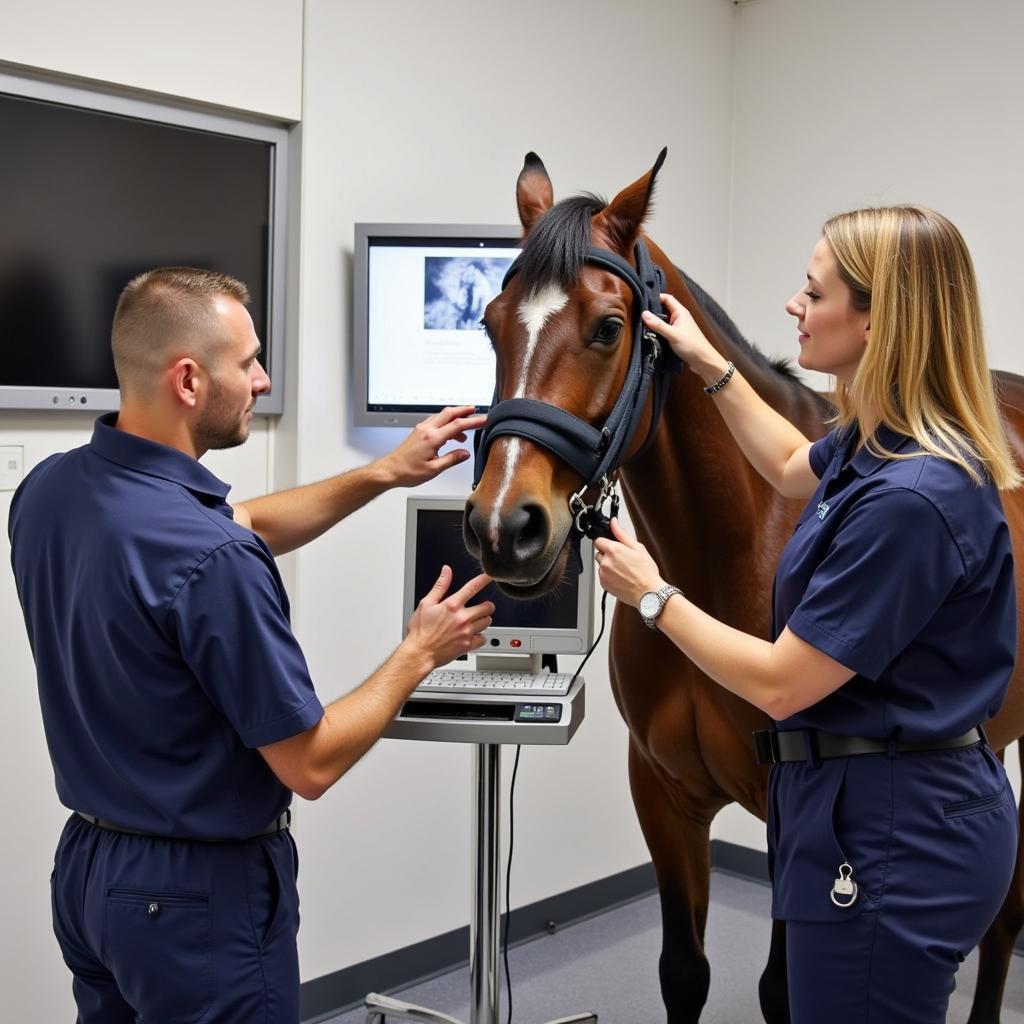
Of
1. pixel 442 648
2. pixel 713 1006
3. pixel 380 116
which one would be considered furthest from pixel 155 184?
pixel 713 1006

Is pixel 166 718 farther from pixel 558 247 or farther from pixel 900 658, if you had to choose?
pixel 900 658

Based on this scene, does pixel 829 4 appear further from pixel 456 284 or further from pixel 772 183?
pixel 456 284

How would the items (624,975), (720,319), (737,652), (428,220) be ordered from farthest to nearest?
(624,975), (428,220), (720,319), (737,652)

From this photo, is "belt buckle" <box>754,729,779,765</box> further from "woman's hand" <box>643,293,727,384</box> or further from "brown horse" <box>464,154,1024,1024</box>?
"woman's hand" <box>643,293,727,384</box>

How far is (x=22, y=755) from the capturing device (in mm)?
2279

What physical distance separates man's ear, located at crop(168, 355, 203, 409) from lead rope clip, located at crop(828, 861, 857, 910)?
37.1 inches

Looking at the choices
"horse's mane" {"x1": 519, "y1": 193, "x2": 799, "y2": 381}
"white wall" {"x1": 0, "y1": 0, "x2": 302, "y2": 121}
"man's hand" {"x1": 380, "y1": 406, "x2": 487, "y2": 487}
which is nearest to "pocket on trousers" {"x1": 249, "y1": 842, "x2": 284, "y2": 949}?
"man's hand" {"x1": 380, "y1": 406, "x2": 487, "y2": 487}

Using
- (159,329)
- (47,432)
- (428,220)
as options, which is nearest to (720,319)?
(159,329)

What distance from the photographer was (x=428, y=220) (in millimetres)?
2809

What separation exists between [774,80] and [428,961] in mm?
2741

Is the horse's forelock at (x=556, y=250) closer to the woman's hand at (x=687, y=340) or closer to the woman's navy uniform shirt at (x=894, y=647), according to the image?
the woman's hand at (x=687, y=340)

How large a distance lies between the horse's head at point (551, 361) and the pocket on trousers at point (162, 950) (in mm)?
527

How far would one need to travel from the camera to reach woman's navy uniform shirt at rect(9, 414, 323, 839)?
4.21ft

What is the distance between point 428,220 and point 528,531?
5.40 ft
